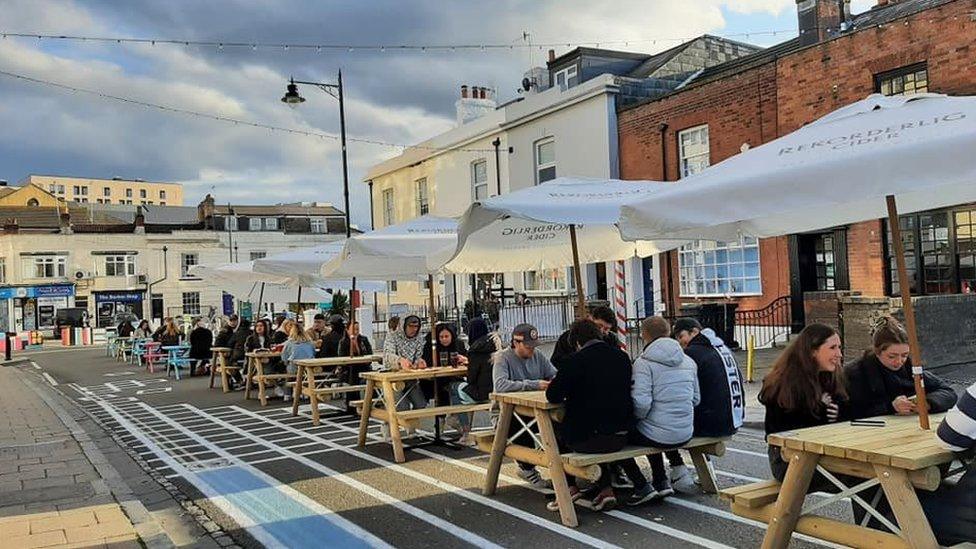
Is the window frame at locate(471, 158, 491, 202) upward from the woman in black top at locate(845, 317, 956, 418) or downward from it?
upward

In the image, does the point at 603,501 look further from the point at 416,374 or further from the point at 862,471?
the point at 416,374

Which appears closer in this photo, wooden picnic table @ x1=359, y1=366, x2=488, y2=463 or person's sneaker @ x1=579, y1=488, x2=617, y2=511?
person's sneaker @ x1=579, y1=488, x2=617, y2=511

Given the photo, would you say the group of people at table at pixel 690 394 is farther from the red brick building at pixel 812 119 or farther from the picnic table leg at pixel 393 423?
the red brick building at pixel 812 119

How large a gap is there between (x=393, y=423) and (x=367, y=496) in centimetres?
137

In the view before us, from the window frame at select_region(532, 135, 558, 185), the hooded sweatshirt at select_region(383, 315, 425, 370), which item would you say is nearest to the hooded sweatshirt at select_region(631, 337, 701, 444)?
the hooded sweatshirt at select_region(383, 315, 425, 370)

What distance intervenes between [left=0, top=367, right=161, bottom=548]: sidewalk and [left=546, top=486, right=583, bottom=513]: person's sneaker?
2.92 m

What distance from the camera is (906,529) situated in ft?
11.7

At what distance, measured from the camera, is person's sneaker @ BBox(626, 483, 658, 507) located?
5957 millimetres

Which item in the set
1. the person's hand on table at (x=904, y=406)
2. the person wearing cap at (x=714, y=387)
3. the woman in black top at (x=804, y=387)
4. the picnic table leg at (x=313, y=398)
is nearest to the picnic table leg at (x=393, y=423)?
the picnic table leg at (x=313, y=398)

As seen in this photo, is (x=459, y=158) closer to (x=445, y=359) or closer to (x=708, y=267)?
(x=708, y=267)

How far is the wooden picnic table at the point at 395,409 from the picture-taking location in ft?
26.0

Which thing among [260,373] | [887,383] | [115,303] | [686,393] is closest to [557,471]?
[686,393]

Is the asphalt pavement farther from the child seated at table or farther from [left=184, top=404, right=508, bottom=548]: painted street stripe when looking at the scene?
the child seated at table

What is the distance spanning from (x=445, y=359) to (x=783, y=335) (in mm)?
10092
